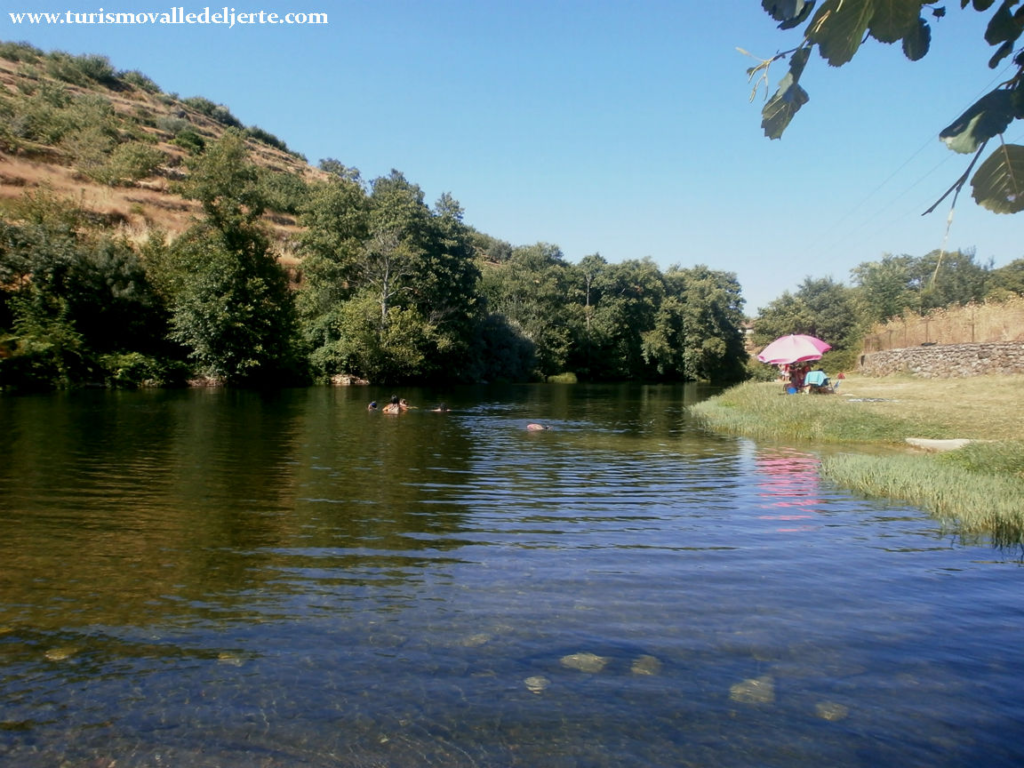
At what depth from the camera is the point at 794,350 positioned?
2973cm

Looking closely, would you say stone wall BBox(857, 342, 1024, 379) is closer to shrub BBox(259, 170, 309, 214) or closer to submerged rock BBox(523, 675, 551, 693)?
submerged rock BBox(523, 675, 551, 693)

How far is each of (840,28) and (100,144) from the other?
257 feet

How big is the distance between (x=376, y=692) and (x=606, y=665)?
1680 mm

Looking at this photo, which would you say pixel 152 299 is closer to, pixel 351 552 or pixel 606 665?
pixel 351 552

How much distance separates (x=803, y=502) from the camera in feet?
39.3

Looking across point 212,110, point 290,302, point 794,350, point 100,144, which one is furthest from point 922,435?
point 212,110

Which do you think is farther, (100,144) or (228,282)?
(100,144)

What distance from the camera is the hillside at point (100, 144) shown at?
186 feet

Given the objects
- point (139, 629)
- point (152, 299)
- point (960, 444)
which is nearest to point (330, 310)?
point (152, 299)

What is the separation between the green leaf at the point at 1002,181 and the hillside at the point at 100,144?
5381 centimetres

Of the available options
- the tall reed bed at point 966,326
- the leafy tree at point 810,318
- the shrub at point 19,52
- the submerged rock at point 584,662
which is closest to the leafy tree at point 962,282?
the leafy tree at point 810,318

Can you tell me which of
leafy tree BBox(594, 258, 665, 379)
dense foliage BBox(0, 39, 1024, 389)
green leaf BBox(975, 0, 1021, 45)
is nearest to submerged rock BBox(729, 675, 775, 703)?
green leaf BBox(975, 0, 1021, 45)

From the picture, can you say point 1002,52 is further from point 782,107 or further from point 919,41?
point 782,107

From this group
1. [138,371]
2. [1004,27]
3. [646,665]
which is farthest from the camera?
[138,371]
